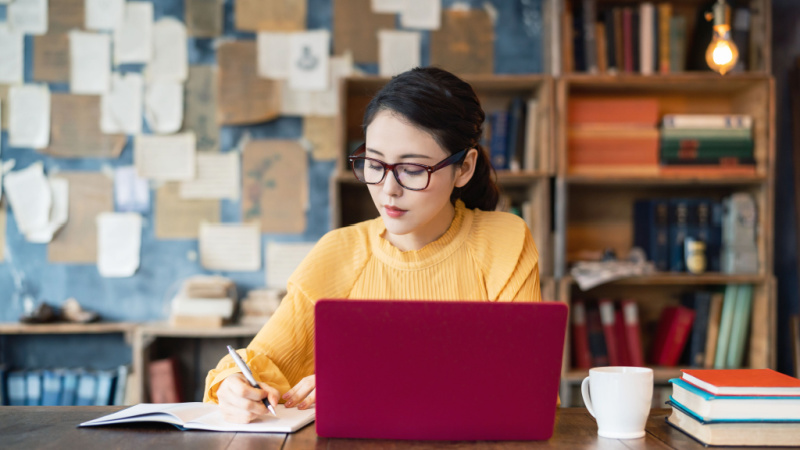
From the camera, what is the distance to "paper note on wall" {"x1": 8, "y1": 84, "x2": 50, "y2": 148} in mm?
2963

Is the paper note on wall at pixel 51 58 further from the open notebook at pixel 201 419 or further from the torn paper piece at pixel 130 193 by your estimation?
the open notebook at pixel 201 419

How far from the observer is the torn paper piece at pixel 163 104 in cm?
297

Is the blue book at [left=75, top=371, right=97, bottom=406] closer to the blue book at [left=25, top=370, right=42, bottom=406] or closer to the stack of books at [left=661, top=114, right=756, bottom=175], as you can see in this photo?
the blue book at [left=25, top=370, right=42, bottom=406]

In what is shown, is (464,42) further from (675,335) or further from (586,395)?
(586,395)

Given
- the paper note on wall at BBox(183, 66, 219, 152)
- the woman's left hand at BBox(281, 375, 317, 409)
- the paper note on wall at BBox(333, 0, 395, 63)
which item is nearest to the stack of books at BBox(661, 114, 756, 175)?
the paper note on wall at BBox(333, 0, 395, 63)

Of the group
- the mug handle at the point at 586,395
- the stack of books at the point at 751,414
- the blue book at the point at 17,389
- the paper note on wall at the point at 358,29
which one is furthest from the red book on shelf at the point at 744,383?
the blue book at the point at 17,389

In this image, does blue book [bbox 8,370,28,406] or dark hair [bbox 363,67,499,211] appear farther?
blue book [bbox 8,370,28,406]

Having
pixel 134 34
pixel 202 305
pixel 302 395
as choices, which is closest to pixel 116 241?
pixel 202 305

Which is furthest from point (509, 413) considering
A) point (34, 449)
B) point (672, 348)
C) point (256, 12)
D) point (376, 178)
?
point (256, 12)

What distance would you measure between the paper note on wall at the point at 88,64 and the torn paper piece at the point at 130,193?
1.23ft

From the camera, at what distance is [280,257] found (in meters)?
2.98

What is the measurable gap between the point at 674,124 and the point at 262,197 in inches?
70.1

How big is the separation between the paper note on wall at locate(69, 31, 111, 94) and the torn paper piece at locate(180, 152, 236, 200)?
1.82 feet

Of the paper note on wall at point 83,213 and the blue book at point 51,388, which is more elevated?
the paper note on wall at point 83,213
